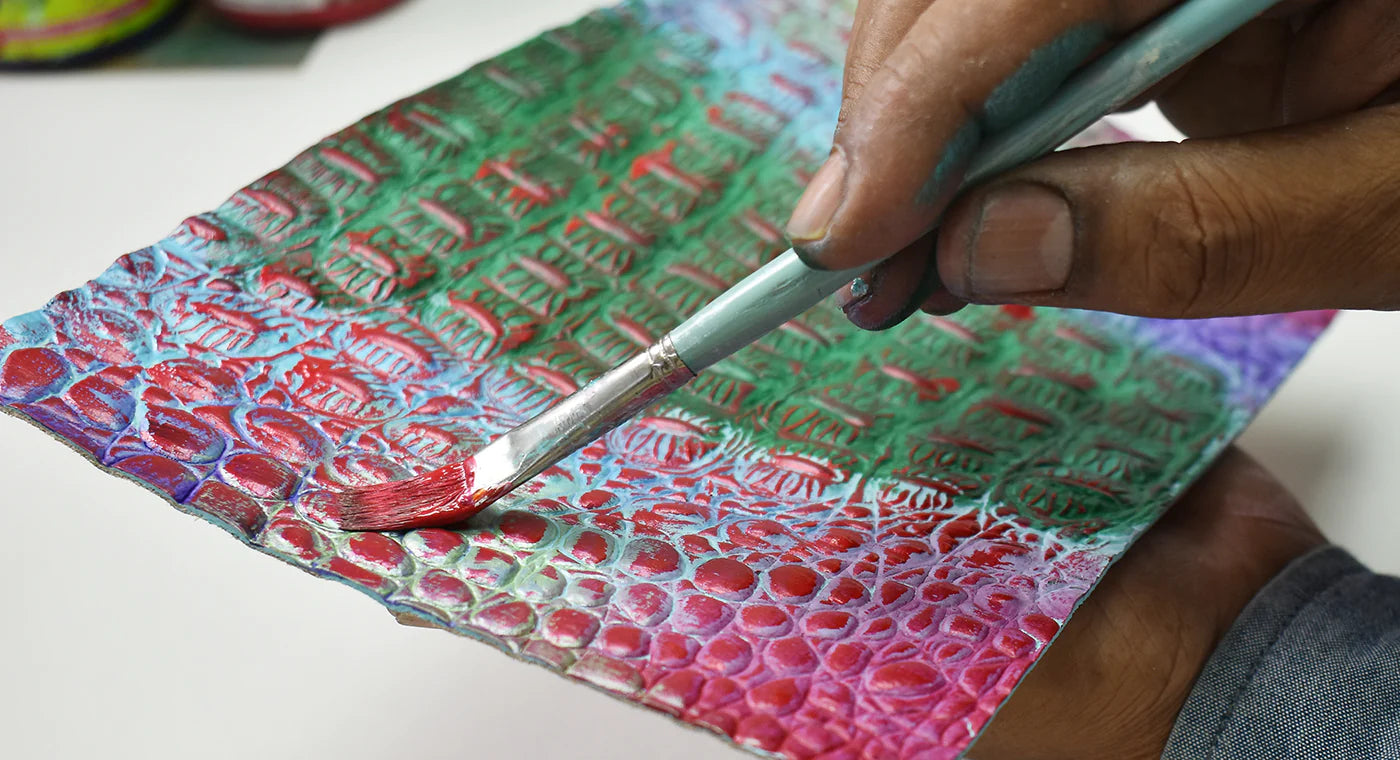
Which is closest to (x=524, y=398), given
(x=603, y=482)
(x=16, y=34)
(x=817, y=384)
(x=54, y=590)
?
(x=603, y=482)

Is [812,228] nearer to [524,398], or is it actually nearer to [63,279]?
[524,398]

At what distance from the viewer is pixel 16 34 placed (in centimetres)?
129

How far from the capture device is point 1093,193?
0.62m

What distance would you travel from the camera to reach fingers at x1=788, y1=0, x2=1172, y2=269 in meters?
0.59

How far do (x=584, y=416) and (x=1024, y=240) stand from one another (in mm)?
241

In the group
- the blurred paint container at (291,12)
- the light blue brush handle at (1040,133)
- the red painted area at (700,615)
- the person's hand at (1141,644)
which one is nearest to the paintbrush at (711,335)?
the light blue brush handle at (1040,133)

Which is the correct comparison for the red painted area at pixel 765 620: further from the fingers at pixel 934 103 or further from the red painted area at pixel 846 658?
the fingers at pixel 934 103

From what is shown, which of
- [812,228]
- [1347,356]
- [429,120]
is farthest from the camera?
[1347,356]

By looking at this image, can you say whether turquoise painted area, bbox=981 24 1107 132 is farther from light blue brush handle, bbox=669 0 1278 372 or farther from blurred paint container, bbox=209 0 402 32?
blurred paint container, bbox=209 0 402 32

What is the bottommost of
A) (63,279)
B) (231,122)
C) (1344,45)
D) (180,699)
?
(180,699)

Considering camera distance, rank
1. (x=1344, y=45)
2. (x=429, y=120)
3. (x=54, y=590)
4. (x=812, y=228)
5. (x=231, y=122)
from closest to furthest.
Answer: (x=812, y=228), (x=1344, y=45), (x=54, y=590), (x=429, y=120), (x=231, y=122)

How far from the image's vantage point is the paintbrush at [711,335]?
1.96ft

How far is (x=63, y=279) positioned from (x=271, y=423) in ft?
1.60

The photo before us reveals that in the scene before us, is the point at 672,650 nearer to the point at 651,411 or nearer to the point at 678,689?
the point at 678,689
